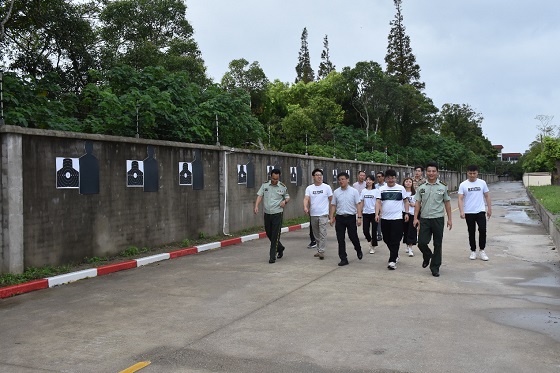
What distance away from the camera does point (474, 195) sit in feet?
31.9

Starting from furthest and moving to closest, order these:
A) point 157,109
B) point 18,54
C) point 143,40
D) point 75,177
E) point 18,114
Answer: point 143,40 < point 18,54 < point 157,109 < point 18,114 < point 75,177

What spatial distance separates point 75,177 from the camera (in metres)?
8.84

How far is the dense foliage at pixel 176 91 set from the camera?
37.6ft

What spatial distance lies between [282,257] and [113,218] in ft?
11.2

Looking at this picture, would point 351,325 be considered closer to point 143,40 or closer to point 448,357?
point 448,357

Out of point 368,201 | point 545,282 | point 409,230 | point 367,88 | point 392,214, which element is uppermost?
point 367,88

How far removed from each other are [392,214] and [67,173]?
5.71 m

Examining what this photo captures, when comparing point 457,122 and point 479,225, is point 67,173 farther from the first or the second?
point 457,122

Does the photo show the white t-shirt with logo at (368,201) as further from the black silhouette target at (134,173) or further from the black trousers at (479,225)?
the black silhouette target at (134,173)

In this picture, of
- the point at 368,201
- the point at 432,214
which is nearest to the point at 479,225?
the point at 432,214

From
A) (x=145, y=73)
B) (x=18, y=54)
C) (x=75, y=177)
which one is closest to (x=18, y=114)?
(x=75, y=177)

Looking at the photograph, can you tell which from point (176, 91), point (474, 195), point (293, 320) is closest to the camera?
point (293, 320)

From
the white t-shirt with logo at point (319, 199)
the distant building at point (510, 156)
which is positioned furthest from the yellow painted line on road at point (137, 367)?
the distant building at point (510, 156)

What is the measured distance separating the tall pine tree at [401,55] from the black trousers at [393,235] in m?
55.6
